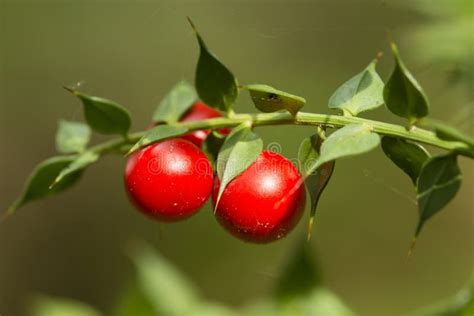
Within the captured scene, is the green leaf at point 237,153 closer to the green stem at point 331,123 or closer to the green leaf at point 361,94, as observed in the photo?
the green stem at point 331,123

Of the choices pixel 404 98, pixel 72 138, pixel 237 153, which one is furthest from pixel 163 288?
pixel 404 98

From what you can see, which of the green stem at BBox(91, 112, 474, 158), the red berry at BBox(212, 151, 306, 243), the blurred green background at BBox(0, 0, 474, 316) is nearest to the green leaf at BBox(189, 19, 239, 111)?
the green stem at BBox(91, 112, 474, 158)

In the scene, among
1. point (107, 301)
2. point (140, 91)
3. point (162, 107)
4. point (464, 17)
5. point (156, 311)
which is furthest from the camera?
point (140, 91)

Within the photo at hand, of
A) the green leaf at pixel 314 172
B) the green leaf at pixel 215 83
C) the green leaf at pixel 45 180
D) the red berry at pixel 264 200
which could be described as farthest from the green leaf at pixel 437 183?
the green leaf at pixel 45 180


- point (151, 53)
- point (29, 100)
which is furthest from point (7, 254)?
point (151, 53)

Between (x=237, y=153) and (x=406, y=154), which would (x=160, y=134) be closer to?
(x=237, y=153)

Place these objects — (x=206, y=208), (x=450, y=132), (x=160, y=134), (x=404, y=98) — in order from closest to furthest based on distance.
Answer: (x=450, y=132), (x=404, y=98), (x=160, y=134), (x=206, y=208)

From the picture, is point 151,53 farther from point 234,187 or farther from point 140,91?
point 234,187
